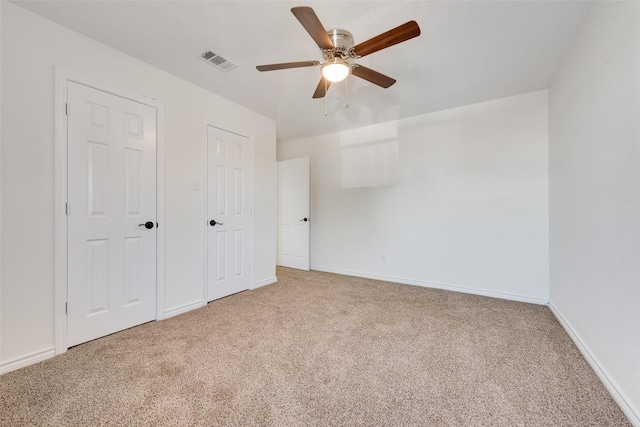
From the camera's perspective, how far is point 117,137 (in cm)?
229

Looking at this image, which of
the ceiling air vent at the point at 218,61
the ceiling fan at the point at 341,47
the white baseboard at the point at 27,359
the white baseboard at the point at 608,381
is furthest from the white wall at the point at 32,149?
the white baseboard at the point at 608,381

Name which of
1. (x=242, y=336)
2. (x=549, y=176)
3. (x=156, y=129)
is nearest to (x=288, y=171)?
(x=156, y=129)

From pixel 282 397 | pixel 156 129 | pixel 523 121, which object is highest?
pixel 523 121

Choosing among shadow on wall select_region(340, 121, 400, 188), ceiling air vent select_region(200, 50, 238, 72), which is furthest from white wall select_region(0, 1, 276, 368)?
shadow on wall select_region(340, 121, 400, 188)

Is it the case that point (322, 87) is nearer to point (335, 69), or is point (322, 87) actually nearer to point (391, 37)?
point (335, 69)

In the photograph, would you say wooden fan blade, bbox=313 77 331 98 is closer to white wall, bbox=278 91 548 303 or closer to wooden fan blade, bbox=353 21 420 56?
wooden fan blade, bbox=353 21 420 56

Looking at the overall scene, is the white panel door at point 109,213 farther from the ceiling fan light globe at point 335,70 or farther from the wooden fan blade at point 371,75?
the wooden fan blade at point 371,75

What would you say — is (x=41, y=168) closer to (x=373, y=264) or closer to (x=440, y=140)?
(x=373, y=264)

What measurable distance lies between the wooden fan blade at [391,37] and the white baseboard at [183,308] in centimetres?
288

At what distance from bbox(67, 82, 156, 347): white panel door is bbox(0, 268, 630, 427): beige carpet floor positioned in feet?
0.78

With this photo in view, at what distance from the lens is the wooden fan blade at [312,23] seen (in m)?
1.37

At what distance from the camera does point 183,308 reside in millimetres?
2795

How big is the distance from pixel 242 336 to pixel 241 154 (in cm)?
223

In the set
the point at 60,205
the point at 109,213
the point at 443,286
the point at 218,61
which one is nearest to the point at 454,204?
the point at 443,286
